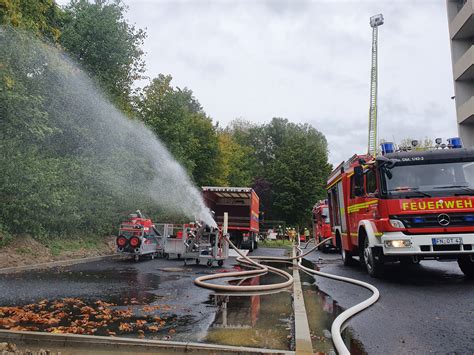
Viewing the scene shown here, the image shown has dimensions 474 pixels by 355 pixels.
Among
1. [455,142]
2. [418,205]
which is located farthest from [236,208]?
[418,205]

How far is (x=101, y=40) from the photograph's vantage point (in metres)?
20.2

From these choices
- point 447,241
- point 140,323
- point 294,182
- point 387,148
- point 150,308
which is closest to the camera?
point 140,323

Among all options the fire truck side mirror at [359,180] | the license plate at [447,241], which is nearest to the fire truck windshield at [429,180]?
the fire truck side mirror at [359,180]

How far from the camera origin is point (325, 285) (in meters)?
8.59

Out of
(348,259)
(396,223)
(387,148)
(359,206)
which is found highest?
(387,148)

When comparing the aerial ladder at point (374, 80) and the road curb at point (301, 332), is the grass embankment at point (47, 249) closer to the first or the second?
the road curb at point (301, 332)

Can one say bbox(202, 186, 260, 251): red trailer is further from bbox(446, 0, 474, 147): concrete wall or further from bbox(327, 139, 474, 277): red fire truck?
bbox(446, 0, 474, 147): concrete wall

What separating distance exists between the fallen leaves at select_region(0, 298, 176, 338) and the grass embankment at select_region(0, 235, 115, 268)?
595cm

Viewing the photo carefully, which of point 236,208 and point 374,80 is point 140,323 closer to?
point 236,208

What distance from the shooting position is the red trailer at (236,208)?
66.8 ft

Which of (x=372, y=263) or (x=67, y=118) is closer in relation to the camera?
(x=372, y=263)

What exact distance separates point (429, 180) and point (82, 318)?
281 inches

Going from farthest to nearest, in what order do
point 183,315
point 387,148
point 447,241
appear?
point 387,148 → point 447,241 → point 183,315

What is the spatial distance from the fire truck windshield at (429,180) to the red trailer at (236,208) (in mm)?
12363
